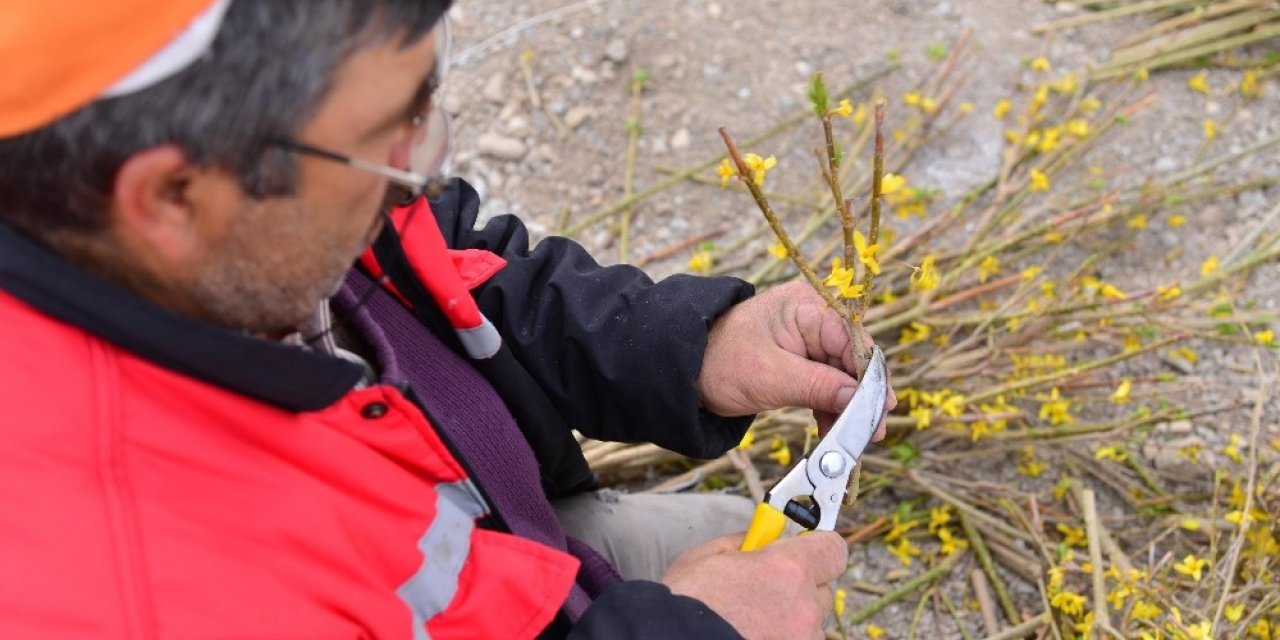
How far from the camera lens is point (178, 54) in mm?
854

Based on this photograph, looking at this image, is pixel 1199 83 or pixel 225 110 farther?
pixel 1199 83

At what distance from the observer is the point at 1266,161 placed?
2809 millimetres

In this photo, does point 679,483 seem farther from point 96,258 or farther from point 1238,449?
point 96,258

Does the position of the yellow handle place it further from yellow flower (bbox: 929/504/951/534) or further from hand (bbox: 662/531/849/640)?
yellow flower (bbox: 929/504/951/534)

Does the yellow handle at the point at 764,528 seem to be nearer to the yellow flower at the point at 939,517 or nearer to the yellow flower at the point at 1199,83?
the yellow flower at the point at 939,517

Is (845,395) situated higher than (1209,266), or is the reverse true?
(845,395)

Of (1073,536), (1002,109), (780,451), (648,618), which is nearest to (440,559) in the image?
(648,618)

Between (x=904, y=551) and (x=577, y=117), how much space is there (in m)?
1.53

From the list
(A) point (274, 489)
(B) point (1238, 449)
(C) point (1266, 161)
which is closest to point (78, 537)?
(A) point (274, 489)

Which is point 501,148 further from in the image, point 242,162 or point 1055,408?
point 242,162

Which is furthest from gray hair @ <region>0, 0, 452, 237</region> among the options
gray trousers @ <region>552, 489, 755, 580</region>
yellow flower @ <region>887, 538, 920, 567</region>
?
yellow flower @ <region>887, 538, 920, 567</region>

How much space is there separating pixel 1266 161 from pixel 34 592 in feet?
9.59

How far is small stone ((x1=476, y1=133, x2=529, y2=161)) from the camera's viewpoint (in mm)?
3027

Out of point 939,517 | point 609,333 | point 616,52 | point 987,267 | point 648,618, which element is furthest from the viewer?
point 616,52
